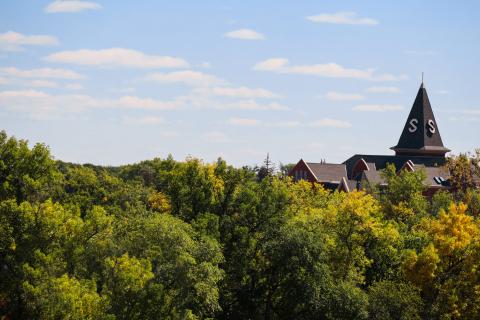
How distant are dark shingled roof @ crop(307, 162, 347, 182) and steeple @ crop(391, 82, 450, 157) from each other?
11.4m

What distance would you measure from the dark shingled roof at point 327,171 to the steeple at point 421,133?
11.4 m

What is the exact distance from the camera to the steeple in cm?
12138

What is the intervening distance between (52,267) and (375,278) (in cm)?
2106

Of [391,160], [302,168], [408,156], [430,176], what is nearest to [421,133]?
[408,156]

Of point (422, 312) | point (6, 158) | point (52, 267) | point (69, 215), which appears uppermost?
point (6, 158)

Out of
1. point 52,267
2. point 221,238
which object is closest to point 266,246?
point 221,238

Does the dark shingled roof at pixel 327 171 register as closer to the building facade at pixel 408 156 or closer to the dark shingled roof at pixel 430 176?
the building facade at pixel 408 156

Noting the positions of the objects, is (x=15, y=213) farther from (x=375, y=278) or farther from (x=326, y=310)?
(x=375, y=278)

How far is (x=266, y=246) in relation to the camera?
4181 cm

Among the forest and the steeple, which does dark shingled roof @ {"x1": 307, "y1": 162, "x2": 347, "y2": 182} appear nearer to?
the steeple

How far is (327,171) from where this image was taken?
118 meters

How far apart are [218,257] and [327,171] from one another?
81.6 m

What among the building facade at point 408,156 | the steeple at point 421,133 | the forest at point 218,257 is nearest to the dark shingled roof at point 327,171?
the building facade at point 408,156

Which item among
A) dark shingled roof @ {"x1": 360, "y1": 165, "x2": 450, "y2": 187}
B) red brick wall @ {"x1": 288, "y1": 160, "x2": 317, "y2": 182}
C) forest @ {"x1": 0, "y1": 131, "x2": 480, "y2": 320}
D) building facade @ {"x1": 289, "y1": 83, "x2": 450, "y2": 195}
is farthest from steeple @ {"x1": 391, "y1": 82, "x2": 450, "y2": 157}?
forest @ {"x1": 0, "y1": 131, "x2": 480, "y2": 320}
